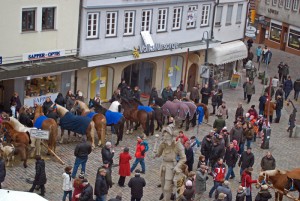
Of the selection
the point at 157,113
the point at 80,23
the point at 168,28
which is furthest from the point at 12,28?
the point at 168,28

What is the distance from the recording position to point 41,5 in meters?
32.8

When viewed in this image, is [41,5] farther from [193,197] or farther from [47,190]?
[193,197]

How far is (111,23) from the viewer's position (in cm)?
3666

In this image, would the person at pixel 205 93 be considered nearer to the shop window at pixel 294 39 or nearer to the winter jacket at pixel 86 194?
the winter jacket at pixel 86 194

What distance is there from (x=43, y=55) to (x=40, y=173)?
10.5m

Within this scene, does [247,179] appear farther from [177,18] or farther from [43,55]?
[177,18]

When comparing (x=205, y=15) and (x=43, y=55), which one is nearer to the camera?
(x=43, y=55)

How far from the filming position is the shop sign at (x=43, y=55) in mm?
32750

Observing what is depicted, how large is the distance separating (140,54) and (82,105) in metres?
7.47

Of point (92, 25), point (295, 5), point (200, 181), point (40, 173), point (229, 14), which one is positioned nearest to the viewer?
point (40, 173)

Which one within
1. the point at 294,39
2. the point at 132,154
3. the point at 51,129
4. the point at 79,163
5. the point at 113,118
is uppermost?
the point at 51,129

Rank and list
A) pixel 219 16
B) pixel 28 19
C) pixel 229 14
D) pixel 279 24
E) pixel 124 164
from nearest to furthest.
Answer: pixel 124 164 < pixel 28 19 < pixel 219 16 < pixel 229 14 < pixel 279 24

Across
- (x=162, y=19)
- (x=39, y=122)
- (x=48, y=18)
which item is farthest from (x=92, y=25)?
(x=39, y=122)

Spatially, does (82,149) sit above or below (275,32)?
above
